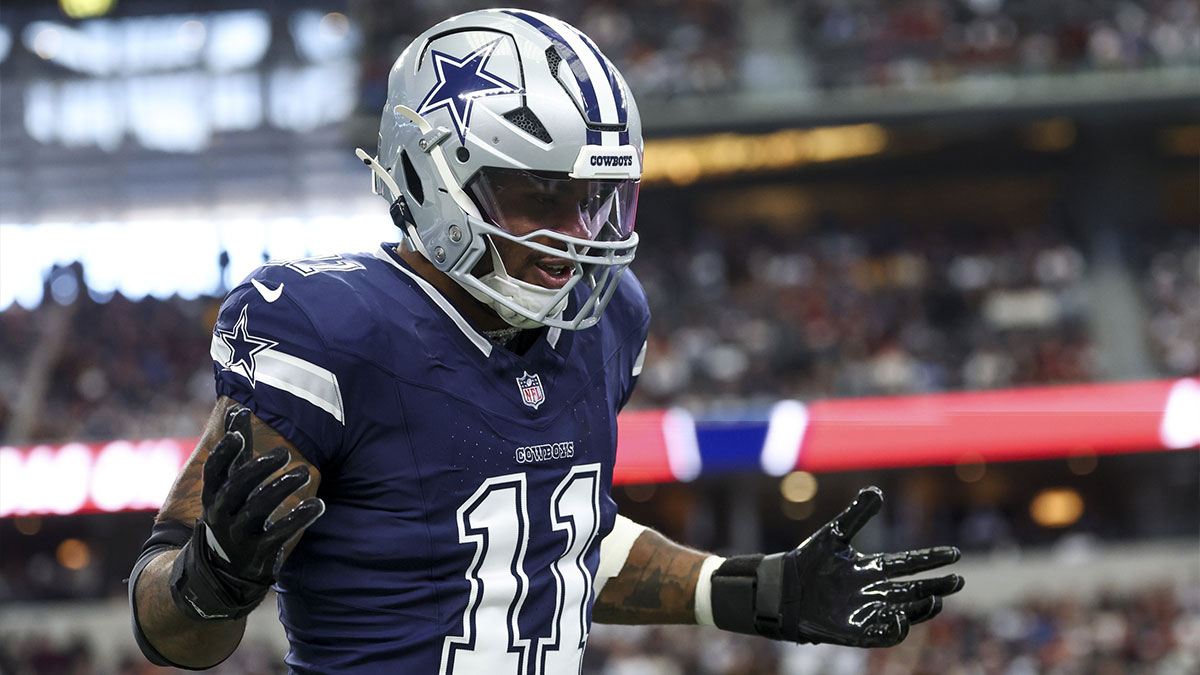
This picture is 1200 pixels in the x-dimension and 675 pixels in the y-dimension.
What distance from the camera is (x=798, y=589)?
8.46 feet

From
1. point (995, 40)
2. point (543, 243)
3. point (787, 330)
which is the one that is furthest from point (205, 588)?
point (995, 40)

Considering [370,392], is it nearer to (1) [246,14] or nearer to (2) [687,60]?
(2) [687,60]

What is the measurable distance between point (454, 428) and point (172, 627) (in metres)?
0.52

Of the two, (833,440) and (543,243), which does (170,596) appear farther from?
(833,440)

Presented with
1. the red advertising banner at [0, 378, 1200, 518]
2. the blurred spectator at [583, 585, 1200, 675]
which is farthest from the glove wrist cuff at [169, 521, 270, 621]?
the red advertising banner at [0, 378, 1200, 518]

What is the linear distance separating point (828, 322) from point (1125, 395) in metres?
3.33

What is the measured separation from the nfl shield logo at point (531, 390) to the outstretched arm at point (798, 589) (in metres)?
0.57

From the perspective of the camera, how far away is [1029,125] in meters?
18.4

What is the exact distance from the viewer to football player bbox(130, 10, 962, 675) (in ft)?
6.71

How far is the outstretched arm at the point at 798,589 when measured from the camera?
8.08ft

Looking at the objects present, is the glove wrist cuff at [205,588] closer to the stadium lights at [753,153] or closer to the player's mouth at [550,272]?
the player's mouth at [550,272]

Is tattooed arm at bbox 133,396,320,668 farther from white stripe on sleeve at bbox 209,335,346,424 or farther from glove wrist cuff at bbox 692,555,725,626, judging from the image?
glove wrist cuff at bbox 692,555,725,626

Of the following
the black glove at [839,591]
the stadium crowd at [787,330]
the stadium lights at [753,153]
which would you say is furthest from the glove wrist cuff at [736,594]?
the stadium lights at [753,153]


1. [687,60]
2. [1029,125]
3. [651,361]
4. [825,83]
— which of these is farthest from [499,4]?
[1029,125]
